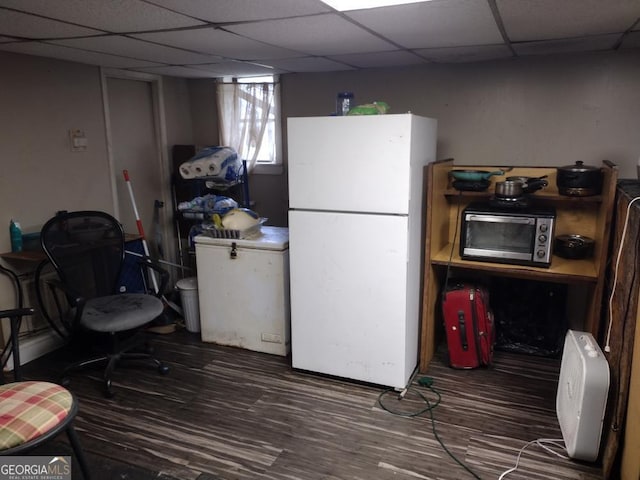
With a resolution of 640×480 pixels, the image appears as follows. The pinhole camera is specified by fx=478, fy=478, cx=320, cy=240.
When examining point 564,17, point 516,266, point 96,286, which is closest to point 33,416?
point 96,286

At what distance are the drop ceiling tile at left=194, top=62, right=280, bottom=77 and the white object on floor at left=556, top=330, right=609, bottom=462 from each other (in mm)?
2828

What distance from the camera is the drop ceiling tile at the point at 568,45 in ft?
8.86

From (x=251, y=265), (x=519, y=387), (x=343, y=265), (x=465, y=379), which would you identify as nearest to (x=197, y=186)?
(x=251, y=265)

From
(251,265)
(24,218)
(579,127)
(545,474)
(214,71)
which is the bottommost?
(545,474)

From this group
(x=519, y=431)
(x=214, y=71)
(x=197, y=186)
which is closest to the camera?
(x=519, y=431)

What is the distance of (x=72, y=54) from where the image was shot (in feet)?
10.2

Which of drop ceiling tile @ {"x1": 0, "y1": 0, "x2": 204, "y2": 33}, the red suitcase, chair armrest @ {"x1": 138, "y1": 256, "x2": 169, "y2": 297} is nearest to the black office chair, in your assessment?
chair armrest @ {"x1": 138, "y1": 256, "x2": 169, "y2": 297}

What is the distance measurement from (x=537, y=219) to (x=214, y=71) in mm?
2731

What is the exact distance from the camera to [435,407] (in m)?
2.75

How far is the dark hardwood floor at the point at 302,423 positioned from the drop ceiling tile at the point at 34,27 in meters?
2.05

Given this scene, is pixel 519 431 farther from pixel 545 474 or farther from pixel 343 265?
pixel 343 265

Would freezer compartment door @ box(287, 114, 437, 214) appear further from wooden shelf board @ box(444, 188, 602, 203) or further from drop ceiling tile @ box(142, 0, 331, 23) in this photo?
drop ceiling tile @ box(142, 0, 331, 23)

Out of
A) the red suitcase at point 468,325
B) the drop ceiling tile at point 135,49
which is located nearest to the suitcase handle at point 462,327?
the red suitcase at point 468,325

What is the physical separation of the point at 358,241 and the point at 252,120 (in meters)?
2.03
